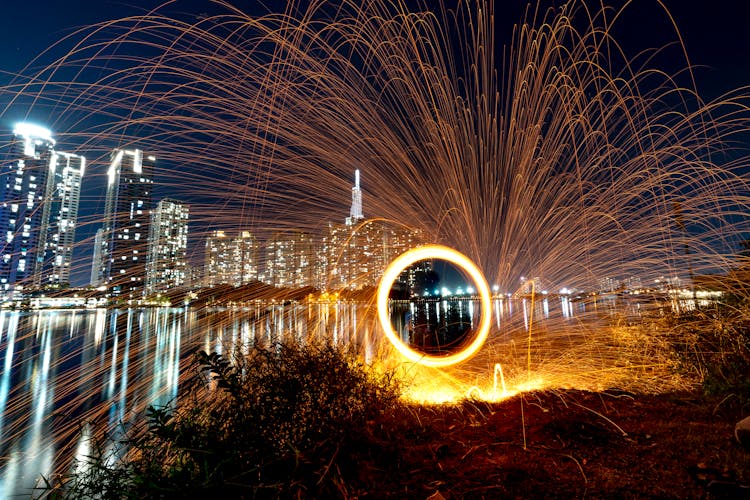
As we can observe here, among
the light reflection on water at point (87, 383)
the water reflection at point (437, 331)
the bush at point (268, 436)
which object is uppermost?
the bush at point (268, 436)

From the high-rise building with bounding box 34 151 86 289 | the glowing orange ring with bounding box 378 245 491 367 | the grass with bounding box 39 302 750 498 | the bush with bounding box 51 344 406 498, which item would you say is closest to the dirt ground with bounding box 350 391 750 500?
the grass with bounding box 39 302 750 498

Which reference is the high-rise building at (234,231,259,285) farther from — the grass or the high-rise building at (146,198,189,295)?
the grass

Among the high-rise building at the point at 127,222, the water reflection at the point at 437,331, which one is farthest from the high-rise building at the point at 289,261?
the water reflection at the point at 437,331

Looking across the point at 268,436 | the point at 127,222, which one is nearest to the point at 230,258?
the point at 127,222

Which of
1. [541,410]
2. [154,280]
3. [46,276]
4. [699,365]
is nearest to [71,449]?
[154,280]

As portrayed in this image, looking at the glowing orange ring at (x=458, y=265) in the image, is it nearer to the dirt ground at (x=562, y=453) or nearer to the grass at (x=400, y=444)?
the grass at (x=400, y=444)

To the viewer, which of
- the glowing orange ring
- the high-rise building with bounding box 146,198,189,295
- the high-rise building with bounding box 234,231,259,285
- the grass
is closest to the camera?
the grass

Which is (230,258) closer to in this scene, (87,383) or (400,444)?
(400,444)
